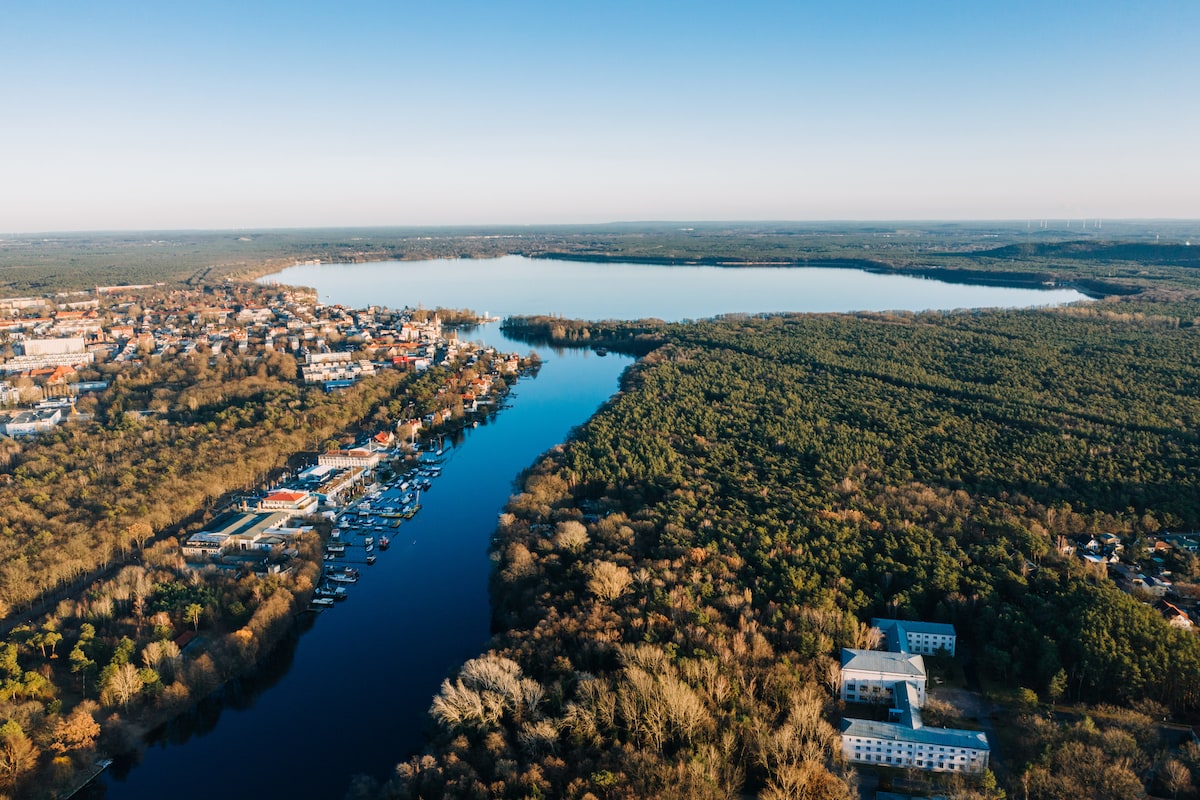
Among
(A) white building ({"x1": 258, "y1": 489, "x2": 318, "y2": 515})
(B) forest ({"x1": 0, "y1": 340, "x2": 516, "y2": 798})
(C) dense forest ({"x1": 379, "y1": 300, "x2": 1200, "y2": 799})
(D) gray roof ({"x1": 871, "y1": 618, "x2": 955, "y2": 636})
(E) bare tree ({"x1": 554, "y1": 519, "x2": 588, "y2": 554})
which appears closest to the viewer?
(C) dense forest ({"x1": 379, "y1": 300, "x2": 1200, "y2": 799})

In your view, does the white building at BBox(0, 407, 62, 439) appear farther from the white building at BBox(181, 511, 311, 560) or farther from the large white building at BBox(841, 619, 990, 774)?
the large white building at BBox(841, 619, 990, 774)

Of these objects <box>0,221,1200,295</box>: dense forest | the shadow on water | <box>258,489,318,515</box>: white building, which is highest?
<box>0,221,1200,295</box>: dense forest

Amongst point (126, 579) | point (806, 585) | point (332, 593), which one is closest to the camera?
point (806, 585)

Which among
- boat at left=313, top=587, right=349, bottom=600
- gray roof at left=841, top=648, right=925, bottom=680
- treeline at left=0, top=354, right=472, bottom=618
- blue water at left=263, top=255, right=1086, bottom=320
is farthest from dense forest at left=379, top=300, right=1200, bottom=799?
blue water at left=263, top=255, right=1086, bottom=320

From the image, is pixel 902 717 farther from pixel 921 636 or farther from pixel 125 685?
pixel 125 685

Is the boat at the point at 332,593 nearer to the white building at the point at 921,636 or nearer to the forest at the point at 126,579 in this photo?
the forest at the point at 126,579

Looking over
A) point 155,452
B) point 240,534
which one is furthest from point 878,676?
point 155,452

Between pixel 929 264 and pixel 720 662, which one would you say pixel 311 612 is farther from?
pixel 929 264
